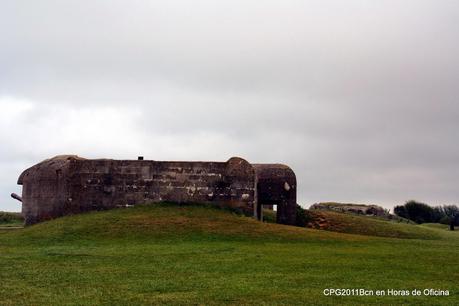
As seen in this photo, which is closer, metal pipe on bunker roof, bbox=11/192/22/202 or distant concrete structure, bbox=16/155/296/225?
distant concrete structure, bbox=16/155/296/225

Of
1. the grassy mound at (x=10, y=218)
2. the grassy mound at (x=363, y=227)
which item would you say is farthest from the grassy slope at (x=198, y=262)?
the grassy mound at (x=10, y=218)

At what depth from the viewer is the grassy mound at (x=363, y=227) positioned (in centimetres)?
2636

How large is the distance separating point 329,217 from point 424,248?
1073 cm

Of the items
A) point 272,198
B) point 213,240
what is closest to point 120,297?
point 213,240

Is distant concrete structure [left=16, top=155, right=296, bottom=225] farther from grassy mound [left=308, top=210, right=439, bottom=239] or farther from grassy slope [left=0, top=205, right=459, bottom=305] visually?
grassy mound [left=308, top=210, right=439, bottom=239]

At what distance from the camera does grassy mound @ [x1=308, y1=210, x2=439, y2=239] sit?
26.4 meters

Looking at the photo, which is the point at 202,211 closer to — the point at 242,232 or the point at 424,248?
the point at 242,232

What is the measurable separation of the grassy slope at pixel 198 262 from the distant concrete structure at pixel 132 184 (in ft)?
2.94

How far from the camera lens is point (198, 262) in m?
15.1

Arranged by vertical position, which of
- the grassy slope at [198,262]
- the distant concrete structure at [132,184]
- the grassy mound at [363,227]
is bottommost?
the grassy slope at [198,262]

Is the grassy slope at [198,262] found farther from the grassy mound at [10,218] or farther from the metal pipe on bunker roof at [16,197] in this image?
the grassy mound at [10,218]

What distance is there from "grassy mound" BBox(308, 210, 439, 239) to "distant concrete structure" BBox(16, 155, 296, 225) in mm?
3763

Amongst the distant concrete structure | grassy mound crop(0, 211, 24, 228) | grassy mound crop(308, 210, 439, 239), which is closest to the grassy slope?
the distant concrete structure

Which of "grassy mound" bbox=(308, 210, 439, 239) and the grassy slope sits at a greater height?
"grassy mound" bbox=(308, 210, 439, 239)
